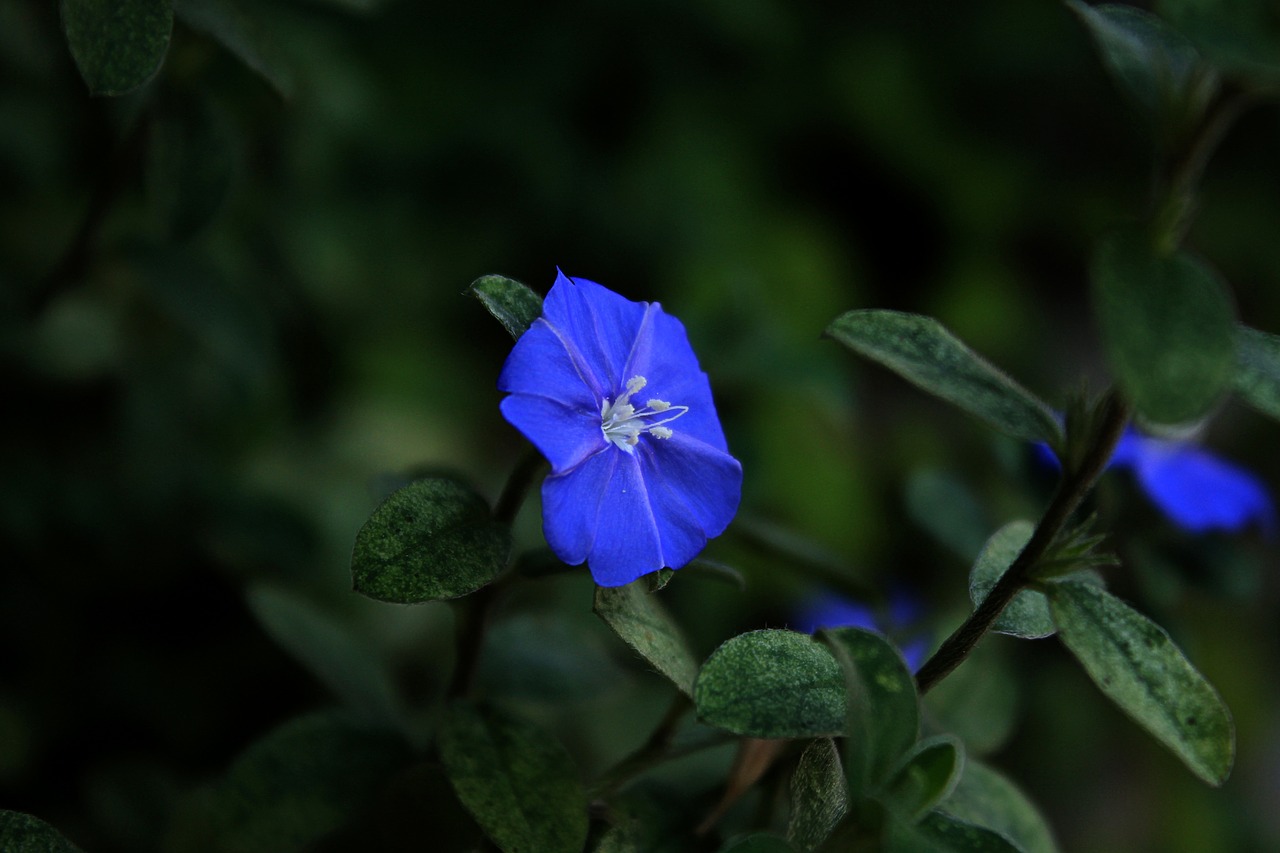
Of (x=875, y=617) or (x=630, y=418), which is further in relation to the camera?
(x=875, y=617)

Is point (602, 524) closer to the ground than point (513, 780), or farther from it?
farther from it

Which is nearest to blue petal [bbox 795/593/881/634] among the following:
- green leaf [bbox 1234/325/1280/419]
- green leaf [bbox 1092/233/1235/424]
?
green leaf [bbox 1234/325/1280/419]

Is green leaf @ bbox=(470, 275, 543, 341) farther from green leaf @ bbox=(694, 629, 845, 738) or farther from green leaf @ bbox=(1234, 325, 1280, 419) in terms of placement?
green leaf @ bbox=(1234, 325, 1280, 419)

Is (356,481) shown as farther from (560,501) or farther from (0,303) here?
(560,501)

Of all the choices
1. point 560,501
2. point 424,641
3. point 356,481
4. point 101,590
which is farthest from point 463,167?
point 560,501

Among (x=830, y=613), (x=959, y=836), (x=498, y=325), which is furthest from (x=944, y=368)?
(x=498, y=325)

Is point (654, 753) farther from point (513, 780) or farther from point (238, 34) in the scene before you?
point (238, 34)
